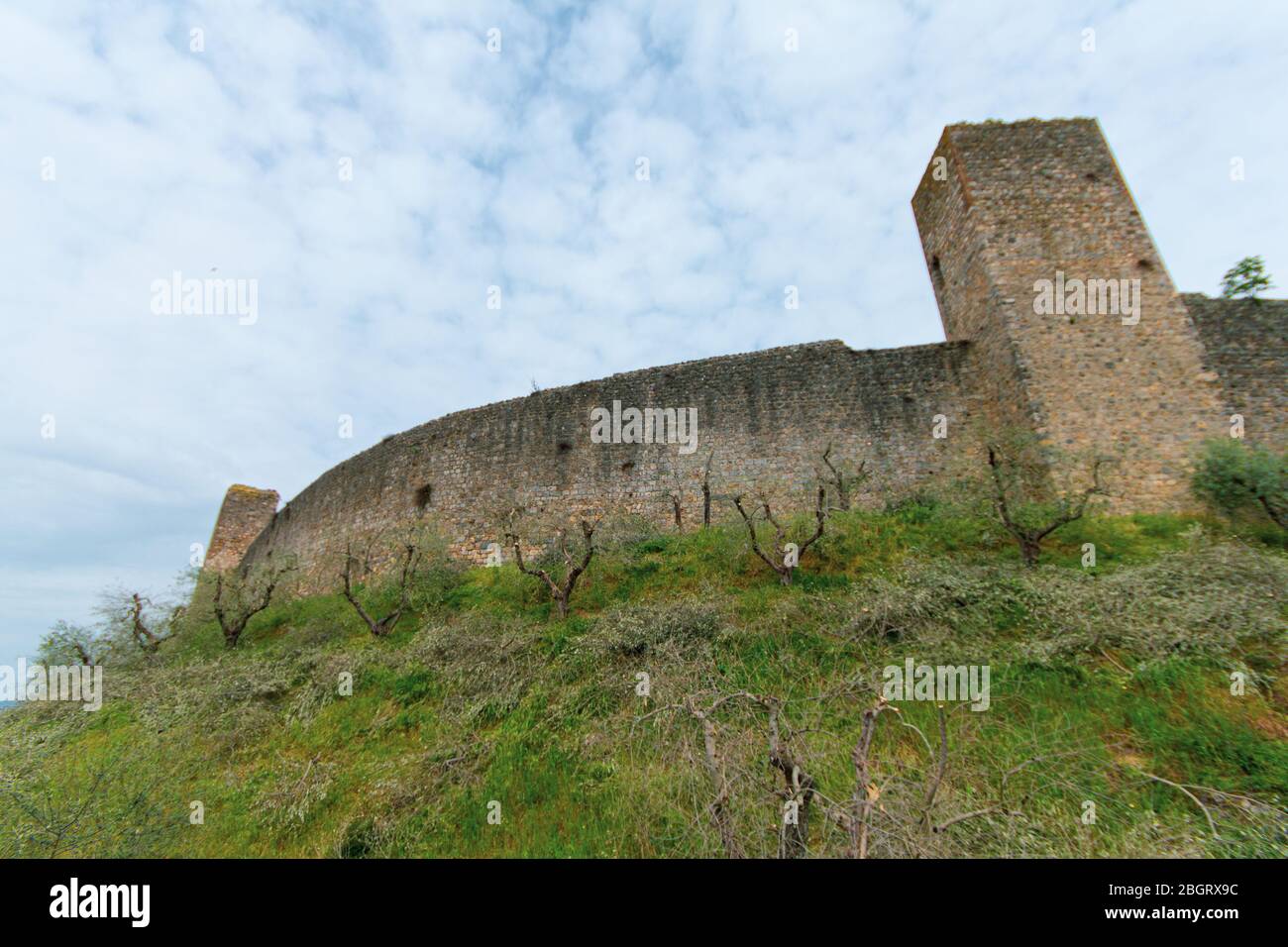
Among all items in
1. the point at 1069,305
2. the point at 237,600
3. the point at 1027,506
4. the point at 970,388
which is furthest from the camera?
the point at 237,600

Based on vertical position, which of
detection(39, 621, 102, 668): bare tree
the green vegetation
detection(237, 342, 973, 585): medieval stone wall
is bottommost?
detection(39, 621, 102, 668): bare tree

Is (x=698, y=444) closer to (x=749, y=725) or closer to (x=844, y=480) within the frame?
(x=844, y=480)

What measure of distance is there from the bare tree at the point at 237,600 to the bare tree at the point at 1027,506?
15082 mm

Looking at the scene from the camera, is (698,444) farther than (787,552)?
Yes

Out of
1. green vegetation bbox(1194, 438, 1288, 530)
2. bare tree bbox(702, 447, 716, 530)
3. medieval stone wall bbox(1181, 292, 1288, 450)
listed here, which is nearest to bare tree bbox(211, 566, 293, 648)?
bare tree bbox(702, 447, 716, 530)

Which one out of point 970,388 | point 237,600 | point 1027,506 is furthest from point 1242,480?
point 237,600

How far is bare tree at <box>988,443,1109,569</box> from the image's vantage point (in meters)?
8.30

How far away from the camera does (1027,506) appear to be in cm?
960

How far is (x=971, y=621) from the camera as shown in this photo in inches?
263

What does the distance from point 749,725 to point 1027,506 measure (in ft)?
25.6

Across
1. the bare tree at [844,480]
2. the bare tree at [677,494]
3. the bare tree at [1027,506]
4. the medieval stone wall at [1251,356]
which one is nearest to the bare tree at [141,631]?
the bare tree at [677,494]

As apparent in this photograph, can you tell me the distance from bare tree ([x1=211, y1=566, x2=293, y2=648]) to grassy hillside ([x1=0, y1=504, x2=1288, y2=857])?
6.39 feet

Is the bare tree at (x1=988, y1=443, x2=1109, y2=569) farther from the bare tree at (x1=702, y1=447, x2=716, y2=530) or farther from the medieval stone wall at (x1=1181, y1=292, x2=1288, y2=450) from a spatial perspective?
the bare tree at (x1=702, y1=447, x2=716, y2=530)
